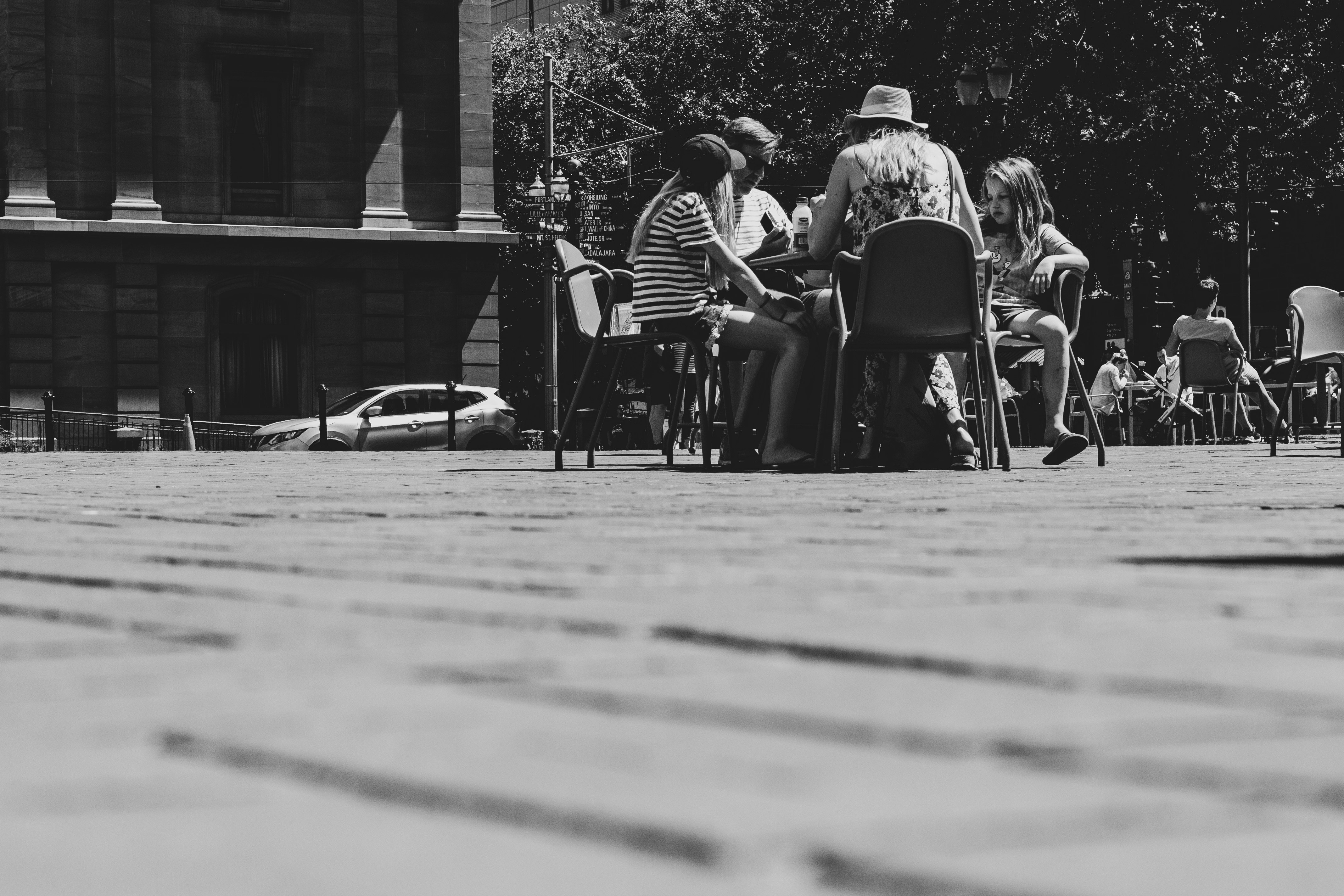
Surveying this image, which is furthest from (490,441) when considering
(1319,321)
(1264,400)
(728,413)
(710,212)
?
(710,212)

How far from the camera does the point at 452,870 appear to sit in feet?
3.22

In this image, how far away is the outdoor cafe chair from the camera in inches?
380

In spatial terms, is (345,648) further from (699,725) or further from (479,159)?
(479,159)

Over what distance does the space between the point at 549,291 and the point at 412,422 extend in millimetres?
8798

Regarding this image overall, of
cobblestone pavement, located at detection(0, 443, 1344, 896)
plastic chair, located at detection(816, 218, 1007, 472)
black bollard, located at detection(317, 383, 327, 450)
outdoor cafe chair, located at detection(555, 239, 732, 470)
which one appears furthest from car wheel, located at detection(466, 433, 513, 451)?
cobblestone pavement, located at detection(0, 443, 1344, 896)

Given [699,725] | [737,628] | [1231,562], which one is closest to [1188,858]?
[699,725]

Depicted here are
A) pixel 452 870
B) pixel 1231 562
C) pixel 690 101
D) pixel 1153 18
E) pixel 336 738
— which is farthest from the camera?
pixel 690 101

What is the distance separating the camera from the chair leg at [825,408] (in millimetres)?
8562

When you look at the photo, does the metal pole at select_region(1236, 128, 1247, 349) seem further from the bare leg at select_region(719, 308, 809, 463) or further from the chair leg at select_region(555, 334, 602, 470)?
the bare leg at select_region(719, 308, 809, 463)

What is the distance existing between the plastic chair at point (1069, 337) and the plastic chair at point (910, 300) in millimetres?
1193

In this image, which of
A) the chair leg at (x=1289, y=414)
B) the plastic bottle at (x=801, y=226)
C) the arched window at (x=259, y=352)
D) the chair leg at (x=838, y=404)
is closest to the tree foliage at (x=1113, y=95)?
the chair leg at (x=1289, y=414)

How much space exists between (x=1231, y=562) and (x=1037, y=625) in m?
1.17

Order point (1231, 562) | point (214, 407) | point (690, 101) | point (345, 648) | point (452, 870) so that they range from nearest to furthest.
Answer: point (452, 870)
point (345, 648)
point (1231, 562)
point (214, 407)
point (690, 101)

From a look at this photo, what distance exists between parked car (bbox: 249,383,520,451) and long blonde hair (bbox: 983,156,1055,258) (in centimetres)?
1830
